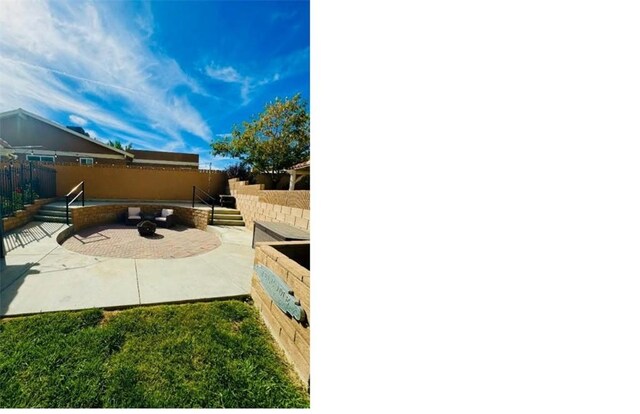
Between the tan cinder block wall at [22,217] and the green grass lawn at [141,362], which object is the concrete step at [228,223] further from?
the green grass lawn at [141,362]

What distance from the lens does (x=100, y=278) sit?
3977mm

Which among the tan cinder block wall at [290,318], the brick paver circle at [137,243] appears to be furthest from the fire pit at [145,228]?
the tan cinder block wall at [290,318]

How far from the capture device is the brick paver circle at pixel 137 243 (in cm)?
572

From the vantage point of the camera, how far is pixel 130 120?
35.9 ft

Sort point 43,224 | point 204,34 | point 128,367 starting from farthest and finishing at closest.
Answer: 1. point 43,224
2. point 204,34
3. point 128,367

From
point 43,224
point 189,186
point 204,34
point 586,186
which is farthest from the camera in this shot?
point 189,186

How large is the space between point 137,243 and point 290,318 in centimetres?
635

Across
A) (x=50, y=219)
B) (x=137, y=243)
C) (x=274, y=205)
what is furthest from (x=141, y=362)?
(x=50, y=219)

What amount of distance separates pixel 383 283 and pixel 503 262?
415 mm

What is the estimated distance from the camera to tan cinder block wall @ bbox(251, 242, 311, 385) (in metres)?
2.13

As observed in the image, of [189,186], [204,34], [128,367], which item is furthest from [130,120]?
[128,367]

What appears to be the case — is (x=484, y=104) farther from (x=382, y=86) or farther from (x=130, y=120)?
(x=130, y=120)

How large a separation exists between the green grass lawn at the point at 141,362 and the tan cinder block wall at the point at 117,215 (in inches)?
279

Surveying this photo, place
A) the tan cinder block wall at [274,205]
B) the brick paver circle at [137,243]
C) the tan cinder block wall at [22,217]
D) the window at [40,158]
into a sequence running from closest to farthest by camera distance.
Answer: the tan cinder block wall at [274,205] → the brick paver circle at [137,243] → the tan cinder block wall at [22,217] → the window at [40,158]
